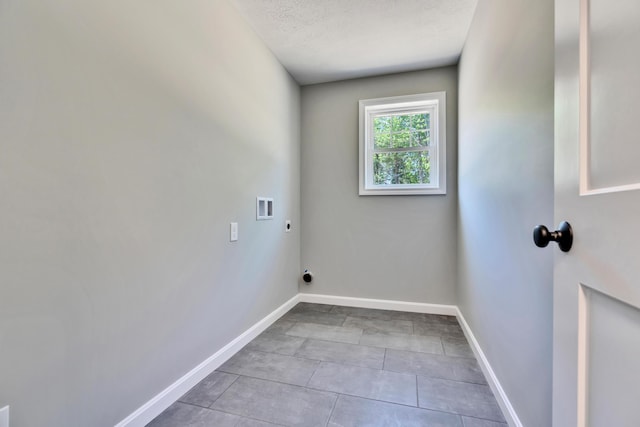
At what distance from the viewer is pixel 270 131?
260cm

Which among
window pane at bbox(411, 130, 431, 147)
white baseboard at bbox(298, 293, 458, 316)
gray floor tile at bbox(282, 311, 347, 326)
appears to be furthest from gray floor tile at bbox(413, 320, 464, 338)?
window pane at bbox(411, 130, 431, 147)

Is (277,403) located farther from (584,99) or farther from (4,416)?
(584,99)

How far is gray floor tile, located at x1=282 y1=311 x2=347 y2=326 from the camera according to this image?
105 inches

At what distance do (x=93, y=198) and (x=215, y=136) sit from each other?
87cm

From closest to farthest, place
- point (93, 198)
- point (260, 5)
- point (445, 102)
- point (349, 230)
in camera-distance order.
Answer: point (93, 198)
point (260, 5)
point (445, 102)
point (349, 230)

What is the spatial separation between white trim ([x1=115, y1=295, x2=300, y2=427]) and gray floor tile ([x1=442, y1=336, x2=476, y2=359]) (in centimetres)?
149

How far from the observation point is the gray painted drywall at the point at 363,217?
2.90 meters

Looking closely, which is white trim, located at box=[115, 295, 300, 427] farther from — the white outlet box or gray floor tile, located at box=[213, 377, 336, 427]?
the white outlet box

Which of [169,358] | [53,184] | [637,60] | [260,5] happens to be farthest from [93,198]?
[260,5]

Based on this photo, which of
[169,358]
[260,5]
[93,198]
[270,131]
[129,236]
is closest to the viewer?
[93,198]

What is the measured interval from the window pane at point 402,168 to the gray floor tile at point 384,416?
2131mm

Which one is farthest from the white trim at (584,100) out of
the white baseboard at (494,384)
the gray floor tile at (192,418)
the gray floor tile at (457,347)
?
the gray floor tile at (457,347)

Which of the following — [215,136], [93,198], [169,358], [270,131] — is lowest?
[169,358]

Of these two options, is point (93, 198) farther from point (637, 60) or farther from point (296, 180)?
point (296, 180)
